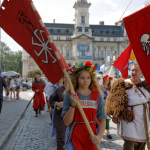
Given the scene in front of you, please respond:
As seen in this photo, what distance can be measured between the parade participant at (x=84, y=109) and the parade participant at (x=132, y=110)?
835mm

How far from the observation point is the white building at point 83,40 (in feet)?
225

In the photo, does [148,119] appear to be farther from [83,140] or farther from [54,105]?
[54,105]

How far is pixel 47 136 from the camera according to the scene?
6.73 m

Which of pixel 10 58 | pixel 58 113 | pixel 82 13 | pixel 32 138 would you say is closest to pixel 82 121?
pixel 58 113

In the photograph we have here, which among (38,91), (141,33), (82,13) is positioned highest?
(82,13)

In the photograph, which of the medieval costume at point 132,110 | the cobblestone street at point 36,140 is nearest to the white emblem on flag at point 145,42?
the medieval costume at point 132,110

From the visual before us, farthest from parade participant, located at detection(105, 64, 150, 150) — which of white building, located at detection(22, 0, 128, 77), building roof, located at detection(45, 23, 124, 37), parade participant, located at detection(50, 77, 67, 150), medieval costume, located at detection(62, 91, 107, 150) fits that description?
building roof, located at detection(45, 23, 124, 37)

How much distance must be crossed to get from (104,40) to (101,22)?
13165mm

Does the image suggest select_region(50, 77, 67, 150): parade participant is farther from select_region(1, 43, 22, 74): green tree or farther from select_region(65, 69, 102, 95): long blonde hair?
select_region(1, 43, 22, 74): green tree

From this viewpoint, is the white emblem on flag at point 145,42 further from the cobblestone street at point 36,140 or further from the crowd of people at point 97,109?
the cobblestone street at point 36,140

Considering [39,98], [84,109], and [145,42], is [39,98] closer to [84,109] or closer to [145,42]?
[84,109]

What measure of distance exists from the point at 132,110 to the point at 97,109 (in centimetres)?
98

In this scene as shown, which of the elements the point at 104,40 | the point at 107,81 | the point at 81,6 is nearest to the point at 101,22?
the point at 104,40

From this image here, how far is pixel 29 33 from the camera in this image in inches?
134
